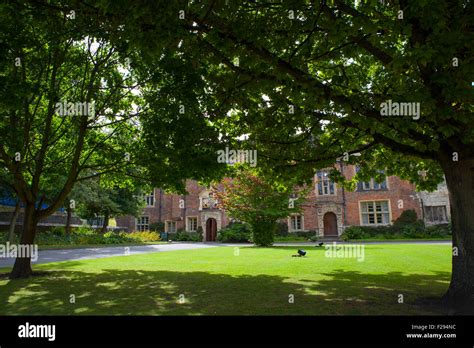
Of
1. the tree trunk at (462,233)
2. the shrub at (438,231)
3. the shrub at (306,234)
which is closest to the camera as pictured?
the tree trunk at (462,233)

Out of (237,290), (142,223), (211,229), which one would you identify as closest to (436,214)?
(211,229)

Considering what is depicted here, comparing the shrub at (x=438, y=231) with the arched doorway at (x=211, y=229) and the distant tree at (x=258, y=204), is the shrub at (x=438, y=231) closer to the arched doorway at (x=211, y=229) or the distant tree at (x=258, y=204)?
the distant tree at (x=258, y=204)

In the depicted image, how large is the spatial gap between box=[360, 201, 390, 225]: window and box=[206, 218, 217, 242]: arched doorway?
17.9 metres

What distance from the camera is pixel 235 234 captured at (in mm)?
38094

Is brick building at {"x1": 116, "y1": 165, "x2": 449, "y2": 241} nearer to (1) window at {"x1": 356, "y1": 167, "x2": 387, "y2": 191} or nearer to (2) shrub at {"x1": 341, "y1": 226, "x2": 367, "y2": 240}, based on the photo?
(1) window at {"x1": 356, "y1": 167, "x2": 387, "y2": 191}

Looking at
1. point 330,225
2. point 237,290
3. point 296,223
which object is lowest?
point 237,290

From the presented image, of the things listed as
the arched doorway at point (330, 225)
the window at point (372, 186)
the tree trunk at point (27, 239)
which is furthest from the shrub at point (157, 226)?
the tree trunk at point (27, 239)

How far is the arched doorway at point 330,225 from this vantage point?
3809 centimetres

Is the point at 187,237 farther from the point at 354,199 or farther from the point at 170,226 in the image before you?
the point at 354,199

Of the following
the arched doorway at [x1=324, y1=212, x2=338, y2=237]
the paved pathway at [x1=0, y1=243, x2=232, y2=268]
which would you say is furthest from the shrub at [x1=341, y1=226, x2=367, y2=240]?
the paved pathway at [x1=0, y1=243, x2=232, y2=268]

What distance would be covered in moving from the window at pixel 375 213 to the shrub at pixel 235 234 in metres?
12.4

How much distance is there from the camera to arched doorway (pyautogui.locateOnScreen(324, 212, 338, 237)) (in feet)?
125

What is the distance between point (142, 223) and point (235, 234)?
1814 cm

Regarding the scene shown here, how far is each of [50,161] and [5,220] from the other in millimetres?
21188
